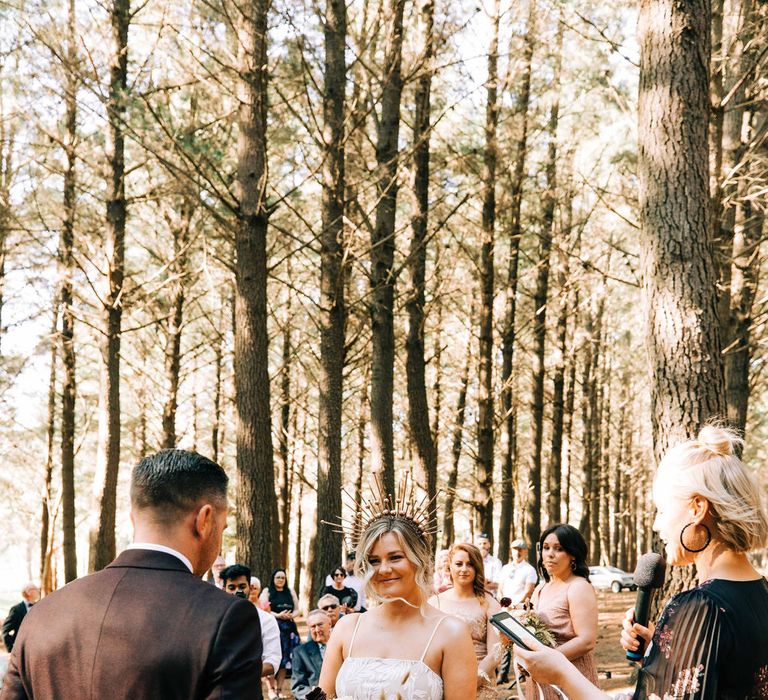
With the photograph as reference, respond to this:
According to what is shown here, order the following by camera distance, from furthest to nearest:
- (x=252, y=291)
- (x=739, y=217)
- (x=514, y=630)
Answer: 1. (x=739, y=217)
2. (x=252, y=291)
3. (x=514, y=630)

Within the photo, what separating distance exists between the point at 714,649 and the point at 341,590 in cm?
1072

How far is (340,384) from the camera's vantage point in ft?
44.7

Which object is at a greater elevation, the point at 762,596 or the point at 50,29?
the point at 50,29

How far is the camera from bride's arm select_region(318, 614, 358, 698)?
13.5 feet

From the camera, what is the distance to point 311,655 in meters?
8.76

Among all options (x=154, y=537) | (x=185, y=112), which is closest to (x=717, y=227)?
(x=154, y=537)

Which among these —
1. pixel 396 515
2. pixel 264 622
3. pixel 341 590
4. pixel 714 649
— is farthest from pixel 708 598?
pixel 341 590

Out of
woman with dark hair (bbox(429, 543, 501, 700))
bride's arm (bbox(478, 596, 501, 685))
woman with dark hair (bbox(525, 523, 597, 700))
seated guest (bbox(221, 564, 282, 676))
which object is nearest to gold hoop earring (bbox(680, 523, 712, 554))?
woman with dark hair (bbox(525, 523, 597, 700))

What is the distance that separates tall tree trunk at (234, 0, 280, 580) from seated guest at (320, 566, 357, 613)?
222cm

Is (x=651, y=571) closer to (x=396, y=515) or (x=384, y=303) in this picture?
(x=396, y=515)

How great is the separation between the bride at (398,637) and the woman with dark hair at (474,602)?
298cm

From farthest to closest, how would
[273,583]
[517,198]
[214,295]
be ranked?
1. [214,295]
2. [517,198]
3. [273,583]

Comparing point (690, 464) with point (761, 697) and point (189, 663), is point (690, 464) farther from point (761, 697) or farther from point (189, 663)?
point (189, 663)

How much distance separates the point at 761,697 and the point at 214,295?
21.1 meters
